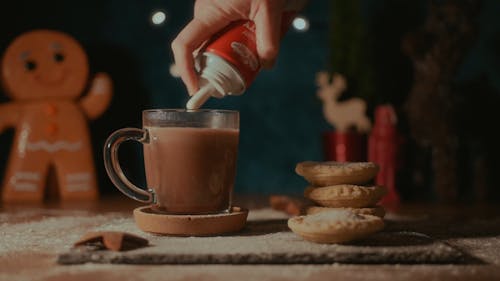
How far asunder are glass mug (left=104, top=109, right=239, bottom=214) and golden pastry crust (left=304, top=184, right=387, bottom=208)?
14 centimetres

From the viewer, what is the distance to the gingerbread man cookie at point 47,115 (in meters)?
1.52

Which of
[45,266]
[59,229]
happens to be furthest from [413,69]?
[45,266]

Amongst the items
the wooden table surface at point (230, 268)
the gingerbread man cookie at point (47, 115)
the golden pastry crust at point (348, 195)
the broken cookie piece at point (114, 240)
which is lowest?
the wooden table surface at point (230, 268)

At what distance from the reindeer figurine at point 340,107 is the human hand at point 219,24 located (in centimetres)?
76

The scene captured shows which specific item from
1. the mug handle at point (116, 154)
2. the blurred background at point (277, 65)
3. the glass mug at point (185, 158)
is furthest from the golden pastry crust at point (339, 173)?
the blurred background at point (277, 65)

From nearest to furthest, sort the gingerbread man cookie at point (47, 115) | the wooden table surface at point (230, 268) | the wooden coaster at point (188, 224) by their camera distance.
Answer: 1. the wooden table surface at point (230, 268)
2. the wooden coaster at point (188, 224)
3. the gingerbread man cookie at point (47, 115)

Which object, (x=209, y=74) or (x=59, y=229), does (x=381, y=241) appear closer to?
(x=209, y=74)

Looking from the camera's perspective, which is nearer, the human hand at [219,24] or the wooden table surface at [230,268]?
the wooden table surface at [230,268]

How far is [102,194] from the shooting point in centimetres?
169

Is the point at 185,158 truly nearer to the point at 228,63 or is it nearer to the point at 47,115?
the point at 228,63

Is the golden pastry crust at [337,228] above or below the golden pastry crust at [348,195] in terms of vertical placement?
below

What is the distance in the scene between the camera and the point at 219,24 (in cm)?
94

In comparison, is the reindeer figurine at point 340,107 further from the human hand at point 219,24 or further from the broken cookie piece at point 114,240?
the broken cookie piece at point 114,240

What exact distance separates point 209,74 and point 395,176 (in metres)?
0.80
